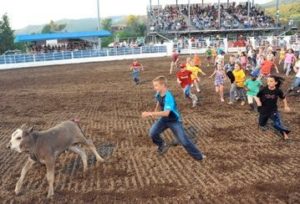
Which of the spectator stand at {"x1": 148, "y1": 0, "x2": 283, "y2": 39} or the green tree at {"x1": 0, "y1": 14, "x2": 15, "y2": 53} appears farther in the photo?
the green tree at {"x1": 0, "y1": 14, "x2": 15, "y2": 53}

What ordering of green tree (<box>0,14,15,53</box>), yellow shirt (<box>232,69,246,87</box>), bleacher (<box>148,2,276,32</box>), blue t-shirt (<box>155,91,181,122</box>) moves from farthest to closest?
green tree (<box>0,14,15,53</box>) < bleacher (<box>148,2,276,32</box>) < yellow shirt (<box>232,69,246,87</box>) < blue t-shirt (<box>155,91,181,122</box>)

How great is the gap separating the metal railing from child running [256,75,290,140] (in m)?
30.5

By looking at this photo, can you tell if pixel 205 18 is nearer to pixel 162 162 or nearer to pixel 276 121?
pixel 276 121

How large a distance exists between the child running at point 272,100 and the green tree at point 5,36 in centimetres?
4975

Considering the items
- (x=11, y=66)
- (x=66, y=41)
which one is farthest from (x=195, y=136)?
(x=66, y=41)

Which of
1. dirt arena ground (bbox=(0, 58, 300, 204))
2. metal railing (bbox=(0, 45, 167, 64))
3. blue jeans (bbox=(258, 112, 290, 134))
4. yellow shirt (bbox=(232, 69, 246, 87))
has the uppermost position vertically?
yellow shirt (bbox=(232, 69, 246, 87))

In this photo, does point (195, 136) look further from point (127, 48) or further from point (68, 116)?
point (127, 48)

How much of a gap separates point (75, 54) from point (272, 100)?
1230 inches

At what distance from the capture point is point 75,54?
129ft

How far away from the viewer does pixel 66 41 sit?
44.6m

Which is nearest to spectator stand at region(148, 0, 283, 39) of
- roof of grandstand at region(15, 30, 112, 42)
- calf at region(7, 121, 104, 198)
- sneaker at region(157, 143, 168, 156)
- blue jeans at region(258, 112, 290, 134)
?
roof of grandstand at region(15, 30, 112, 42)

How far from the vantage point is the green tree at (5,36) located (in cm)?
5544

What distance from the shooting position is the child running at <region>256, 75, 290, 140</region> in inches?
379

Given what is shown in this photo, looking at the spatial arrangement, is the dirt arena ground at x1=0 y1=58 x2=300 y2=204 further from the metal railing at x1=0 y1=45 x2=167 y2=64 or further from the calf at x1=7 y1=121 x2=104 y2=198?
the metal railing at x1=0 y1=45 x2=167 y2=64
